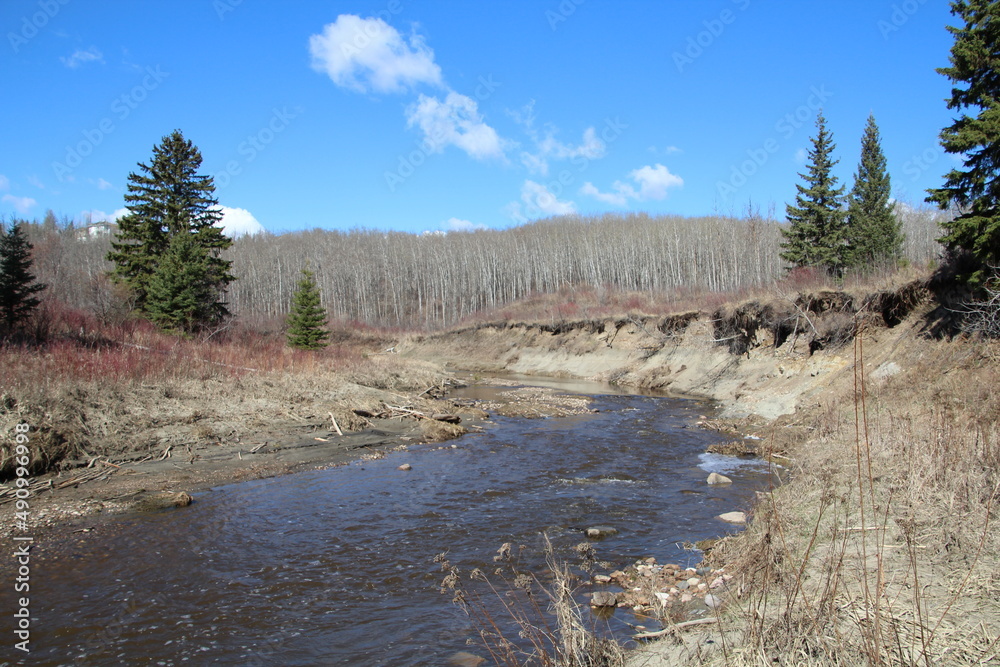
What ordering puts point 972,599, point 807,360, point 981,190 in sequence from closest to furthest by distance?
point 972,599 → point 981,190 → point 807,360

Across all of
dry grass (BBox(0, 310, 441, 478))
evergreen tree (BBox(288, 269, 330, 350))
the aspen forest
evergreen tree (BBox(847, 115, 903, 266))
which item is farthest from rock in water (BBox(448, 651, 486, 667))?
the aspen forest

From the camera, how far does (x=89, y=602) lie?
21.2 ft

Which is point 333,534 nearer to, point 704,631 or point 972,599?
point 704,631

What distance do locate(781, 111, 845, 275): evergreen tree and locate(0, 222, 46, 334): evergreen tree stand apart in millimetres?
36901

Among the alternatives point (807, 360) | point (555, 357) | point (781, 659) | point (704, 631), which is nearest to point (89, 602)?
A: point (704, 631)

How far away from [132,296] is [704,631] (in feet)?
106

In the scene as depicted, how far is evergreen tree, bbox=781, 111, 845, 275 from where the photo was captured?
111 feet

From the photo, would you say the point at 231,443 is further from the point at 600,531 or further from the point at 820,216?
the point at 820,216

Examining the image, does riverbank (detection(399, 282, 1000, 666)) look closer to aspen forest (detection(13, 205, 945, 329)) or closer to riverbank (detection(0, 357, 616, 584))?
riverbank (detection(0, 357, 616, 584))

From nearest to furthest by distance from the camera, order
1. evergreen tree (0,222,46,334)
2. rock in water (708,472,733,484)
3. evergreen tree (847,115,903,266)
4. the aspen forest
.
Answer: rock in water (708,472,733,484) < evergreen tree (0,222,46,334) < evergreen tree (847,115,903,266) < the aspen forest

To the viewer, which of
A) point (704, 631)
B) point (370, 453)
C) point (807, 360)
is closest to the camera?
point (704, 631)

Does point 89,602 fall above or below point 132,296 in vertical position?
below

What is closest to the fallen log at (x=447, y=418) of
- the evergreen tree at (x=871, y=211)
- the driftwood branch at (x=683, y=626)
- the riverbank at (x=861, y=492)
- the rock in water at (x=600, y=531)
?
the riverbank at (x=861, y=492)

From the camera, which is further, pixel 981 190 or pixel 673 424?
pixel 673 424
